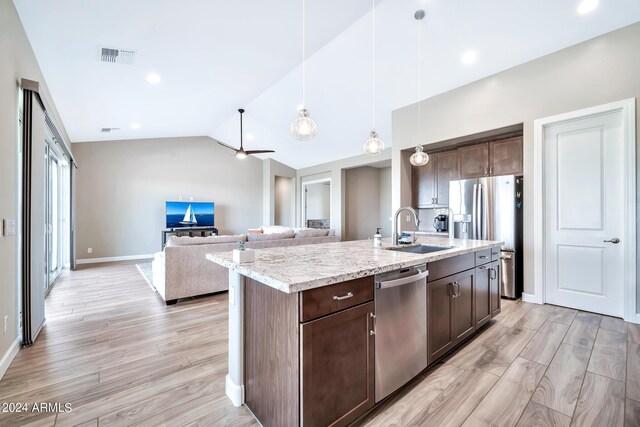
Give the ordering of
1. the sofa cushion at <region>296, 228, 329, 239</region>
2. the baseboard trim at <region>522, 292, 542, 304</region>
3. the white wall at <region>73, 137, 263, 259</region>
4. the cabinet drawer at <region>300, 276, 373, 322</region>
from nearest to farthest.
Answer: the cabinet drawer at <region>300, 276, 373, 322</region>, the baseboard trim at <region>522, 292, 542, 304</region>, the sofa cushion at <region>296, 228, 329, 239</region>, the white wall at <region>73, 137, 263, 259</region>

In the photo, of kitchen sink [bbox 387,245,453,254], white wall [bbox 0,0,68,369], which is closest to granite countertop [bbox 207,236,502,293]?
kitchen sink [bbox 387,245,453,254]

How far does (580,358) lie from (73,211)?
8051 millimetres

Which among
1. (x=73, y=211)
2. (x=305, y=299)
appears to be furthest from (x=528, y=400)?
(x=73, y=211)

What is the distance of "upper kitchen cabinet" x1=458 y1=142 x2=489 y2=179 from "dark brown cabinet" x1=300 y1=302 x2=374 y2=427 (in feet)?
12.0

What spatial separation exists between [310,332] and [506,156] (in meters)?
4.07

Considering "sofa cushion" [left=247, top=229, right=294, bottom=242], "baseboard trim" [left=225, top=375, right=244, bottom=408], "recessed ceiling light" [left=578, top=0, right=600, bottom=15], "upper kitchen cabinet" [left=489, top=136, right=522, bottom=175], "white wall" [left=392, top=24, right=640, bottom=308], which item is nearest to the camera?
"baseboard trim" [left=225, top=375, right=244, bottom=408]

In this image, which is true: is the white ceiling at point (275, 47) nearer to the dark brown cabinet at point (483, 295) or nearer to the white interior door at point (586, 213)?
the white interior door at point (586, 213)

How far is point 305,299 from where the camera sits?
1.21m

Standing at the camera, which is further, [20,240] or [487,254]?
[487,254]

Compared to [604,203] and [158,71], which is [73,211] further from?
[604,203]

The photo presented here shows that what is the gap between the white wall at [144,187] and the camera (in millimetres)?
6797

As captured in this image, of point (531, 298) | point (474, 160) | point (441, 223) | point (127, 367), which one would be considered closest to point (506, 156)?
point (474, 160)

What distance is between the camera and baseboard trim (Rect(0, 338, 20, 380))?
196 cm

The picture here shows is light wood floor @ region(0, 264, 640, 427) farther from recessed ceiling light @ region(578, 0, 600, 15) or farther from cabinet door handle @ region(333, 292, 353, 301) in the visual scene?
recessed ceiling light @ region(578, 0, 600, 15)
